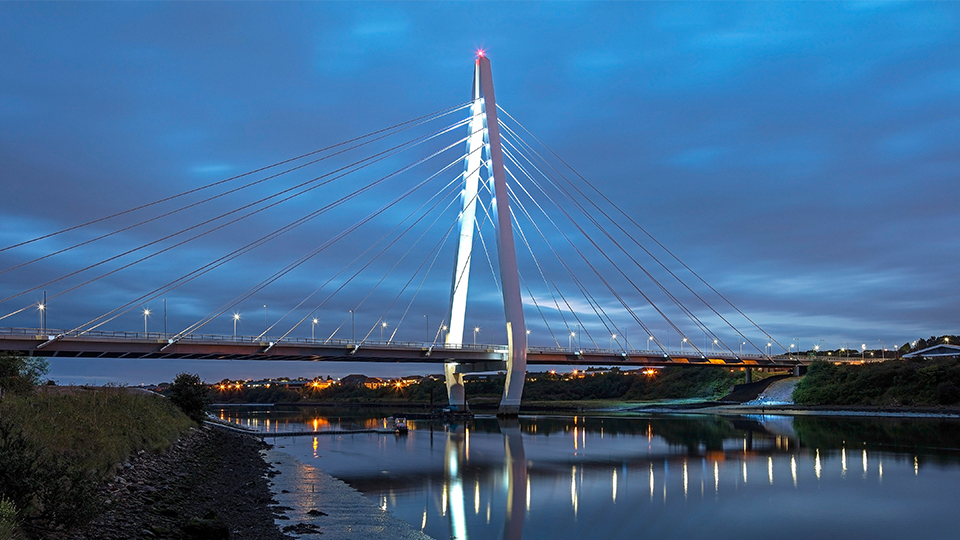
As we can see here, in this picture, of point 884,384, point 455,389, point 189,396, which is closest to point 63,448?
point 189,396

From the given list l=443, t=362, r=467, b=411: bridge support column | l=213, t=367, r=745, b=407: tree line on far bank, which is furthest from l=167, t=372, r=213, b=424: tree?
l=213, t=367, r=745, b=407: tree line on far bank

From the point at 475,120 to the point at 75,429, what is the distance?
48409 millimetres

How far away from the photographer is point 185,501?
17.6 m

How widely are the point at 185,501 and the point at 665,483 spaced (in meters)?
15.9

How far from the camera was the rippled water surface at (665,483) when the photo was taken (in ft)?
59.5

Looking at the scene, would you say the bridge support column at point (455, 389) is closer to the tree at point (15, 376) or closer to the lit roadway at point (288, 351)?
the lit roadway at point (288, 351)

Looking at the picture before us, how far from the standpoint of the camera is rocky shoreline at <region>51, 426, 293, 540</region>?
1317cm

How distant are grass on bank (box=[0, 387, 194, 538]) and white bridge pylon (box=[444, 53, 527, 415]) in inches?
1271

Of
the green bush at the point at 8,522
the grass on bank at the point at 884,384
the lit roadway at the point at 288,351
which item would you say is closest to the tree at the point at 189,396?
the lit roadway at the point at 288,351

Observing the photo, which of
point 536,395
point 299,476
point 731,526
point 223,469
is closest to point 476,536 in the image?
point 731,526

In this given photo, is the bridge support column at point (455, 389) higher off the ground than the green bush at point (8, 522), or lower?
lower

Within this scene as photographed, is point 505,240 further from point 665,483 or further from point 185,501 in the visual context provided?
point 185,501

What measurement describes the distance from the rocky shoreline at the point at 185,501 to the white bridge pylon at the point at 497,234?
30.7 metres

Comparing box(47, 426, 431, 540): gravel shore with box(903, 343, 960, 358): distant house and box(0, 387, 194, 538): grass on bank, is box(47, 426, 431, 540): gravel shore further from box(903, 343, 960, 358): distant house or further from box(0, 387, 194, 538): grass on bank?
box(903, 343, 960, 358): distant house
